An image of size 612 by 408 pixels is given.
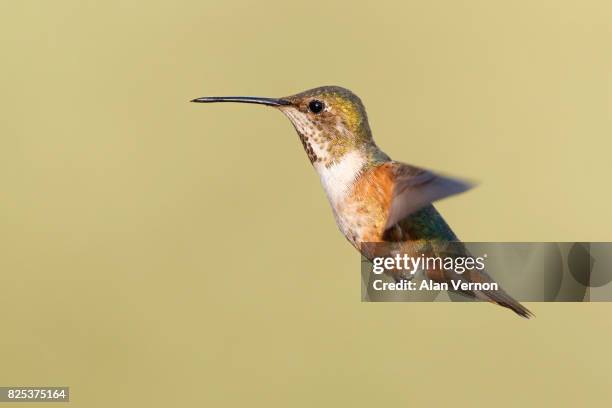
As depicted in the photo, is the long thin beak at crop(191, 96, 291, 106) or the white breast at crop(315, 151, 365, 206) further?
the long thin beak at crop(191, 96, 291, 106)

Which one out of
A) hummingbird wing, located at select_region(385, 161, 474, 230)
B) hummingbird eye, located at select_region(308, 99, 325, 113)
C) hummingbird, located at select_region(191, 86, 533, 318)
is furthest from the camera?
hummingbird eye, located at select_region(308, 99, 325, 113)

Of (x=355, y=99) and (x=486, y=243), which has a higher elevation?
(x=355, y=99)

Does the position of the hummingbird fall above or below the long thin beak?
below

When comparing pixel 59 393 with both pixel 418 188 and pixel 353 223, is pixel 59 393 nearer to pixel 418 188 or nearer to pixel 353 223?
pixel 353 223

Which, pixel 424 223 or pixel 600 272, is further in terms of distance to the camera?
pixel 600 272

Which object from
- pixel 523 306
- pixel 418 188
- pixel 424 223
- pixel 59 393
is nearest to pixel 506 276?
pixel 523 306

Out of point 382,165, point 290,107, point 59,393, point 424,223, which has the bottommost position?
point 59,393

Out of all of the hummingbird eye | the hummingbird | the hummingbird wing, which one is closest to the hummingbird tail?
the hummingbird

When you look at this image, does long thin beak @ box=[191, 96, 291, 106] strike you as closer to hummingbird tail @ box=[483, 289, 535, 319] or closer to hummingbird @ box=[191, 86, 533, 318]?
hummingbird @ box=[191, 86, 533, 318]

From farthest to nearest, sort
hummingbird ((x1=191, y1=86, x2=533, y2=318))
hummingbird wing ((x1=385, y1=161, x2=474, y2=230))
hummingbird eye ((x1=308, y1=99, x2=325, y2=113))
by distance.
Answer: hummingbird eye ((x1=308, y1=99, x2=325, y2=113)), hummingbird ((x1=191, y1=86, x2=533, y2=318)), hummingbird wing ((x1=385, y1=161, x2=474, y2=230))
